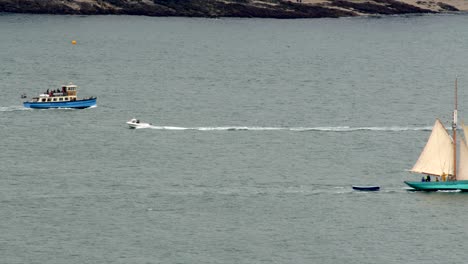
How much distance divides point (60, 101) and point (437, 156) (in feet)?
187

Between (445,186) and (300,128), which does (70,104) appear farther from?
(445,186)

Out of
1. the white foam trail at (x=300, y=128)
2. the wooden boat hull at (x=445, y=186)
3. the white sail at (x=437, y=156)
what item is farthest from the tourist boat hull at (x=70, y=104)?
the wooden boat hull at (x=445, y=186)

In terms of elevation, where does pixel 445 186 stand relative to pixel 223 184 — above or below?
below

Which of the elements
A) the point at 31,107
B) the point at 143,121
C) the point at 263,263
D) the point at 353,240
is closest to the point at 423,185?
the point at 353,240

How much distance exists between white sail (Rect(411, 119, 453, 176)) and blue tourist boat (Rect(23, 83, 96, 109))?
5234cm

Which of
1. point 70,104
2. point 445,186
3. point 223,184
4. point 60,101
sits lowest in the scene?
point 445,186

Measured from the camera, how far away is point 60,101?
178 metres

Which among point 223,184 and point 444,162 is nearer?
point 223,184

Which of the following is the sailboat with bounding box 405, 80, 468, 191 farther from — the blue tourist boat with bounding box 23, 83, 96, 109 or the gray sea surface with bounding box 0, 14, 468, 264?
the blue tourist boat with bounding box 23, 83, 96, 109

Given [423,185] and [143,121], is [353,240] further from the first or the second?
[143,121]

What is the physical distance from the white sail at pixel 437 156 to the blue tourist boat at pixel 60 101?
52.3 m

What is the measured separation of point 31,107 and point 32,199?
4881cm

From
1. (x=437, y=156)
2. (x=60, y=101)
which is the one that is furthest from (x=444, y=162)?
(x=60, y=101)

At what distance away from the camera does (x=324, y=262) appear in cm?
11062
